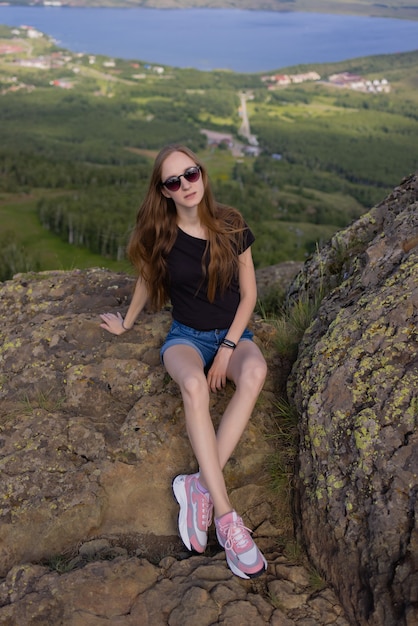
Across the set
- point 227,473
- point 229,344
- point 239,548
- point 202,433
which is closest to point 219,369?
point 229,344

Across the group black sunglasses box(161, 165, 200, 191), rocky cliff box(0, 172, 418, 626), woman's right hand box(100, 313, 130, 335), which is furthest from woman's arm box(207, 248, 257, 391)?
woman's right hand box(100, 313, 130, 335)

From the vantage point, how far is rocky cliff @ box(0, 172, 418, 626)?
3242 mm

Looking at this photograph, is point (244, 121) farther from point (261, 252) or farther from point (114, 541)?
point (114, 541)

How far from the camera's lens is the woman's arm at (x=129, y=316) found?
200 inches

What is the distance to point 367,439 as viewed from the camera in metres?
3.50

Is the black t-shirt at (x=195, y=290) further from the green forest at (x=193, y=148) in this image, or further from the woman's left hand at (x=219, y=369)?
the green forest at (x=193, y=148)

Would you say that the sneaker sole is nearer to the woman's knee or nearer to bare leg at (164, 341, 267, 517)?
bare leg at (164, 341, 267, 517)

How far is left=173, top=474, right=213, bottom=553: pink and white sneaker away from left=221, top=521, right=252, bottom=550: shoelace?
255 mm

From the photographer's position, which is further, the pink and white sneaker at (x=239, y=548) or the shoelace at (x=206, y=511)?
the shoelace at (x=206, y=511)

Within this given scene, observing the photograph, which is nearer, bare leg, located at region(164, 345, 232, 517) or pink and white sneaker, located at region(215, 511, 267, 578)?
pink and white sneaker, located at region(215, 511, 267, 578)

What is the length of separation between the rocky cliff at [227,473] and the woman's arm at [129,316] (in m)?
0.13

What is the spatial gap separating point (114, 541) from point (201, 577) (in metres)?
0.77

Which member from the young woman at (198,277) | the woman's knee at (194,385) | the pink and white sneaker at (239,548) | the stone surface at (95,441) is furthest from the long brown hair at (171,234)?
the pink and white sneaker at (239,548)

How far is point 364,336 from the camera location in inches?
156
